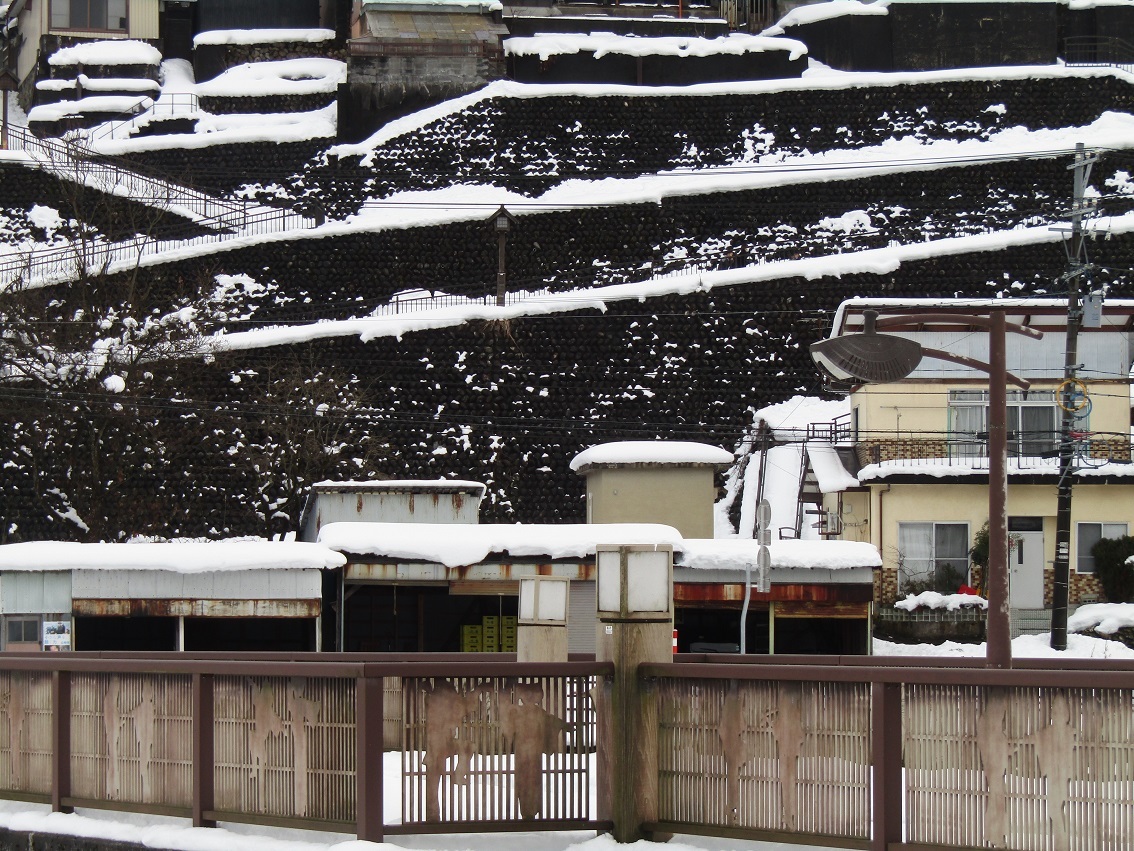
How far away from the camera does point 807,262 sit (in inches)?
1677

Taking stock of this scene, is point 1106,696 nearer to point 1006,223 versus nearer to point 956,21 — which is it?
point 1006,223

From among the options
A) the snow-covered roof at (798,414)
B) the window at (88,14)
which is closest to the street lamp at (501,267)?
the snow-covered roof at (798,414)

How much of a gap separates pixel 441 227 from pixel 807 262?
946cm

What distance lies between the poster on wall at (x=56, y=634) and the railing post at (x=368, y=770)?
13.2 meters

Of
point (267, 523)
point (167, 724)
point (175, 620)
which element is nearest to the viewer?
point (167, 724)

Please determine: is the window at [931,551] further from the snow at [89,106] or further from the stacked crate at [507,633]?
the snow at [89,106]

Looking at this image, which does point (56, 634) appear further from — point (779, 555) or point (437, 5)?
point (437, 5)

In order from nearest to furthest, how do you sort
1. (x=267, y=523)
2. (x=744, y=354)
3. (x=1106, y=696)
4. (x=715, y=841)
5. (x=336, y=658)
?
(x=1106, y=696) → (x=715, y=841) → (x=336, y=658) → (x=267, y=523) → (x=744, y=354)

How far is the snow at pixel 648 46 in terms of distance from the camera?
52031 millimetres

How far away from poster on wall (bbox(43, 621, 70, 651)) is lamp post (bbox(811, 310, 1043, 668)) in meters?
12.9

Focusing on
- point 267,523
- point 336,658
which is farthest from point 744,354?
point 336,658

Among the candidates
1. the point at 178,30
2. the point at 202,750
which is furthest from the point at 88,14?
the point at 202,750

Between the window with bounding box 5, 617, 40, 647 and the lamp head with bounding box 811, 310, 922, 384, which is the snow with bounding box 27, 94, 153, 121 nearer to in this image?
the window with bounding box 5, 617, 40, 647

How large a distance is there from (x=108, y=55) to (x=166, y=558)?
35.1 metres
